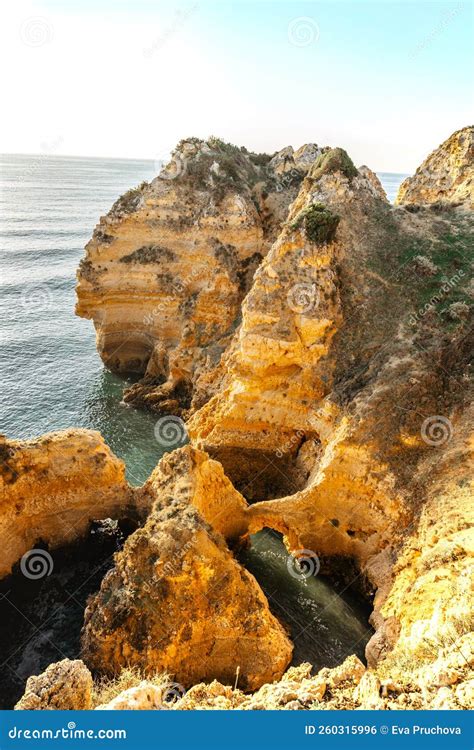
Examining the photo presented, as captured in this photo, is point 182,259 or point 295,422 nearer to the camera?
point 295,422

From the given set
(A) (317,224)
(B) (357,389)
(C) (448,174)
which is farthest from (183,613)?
(C) (448,174)

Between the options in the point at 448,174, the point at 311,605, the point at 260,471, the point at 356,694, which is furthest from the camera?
the point at 448,174

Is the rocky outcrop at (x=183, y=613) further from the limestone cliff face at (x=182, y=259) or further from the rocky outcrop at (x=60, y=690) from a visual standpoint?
the limestone cliff face at (x=182, y=259)

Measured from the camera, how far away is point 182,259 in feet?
115

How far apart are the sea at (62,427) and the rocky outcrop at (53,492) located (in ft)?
3.11

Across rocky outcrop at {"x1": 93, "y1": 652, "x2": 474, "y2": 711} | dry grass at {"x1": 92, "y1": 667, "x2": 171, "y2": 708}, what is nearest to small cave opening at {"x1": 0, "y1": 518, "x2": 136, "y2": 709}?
dry grass at {"x1": 92, "y1": 667, "x2": 171, "y2": 708}

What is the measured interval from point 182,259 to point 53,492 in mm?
20293

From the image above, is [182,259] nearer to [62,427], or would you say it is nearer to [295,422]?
[62,427]

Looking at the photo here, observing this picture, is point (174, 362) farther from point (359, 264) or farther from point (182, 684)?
point (182, 684)

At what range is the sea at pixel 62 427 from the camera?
58.0 ft

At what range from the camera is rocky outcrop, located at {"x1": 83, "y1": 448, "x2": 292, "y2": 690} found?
48.7 ft

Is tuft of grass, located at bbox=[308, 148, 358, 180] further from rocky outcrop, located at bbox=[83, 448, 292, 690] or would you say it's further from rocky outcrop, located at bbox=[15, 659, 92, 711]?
rocky outcrop, located at bbox=[15, 659, 92, 711]

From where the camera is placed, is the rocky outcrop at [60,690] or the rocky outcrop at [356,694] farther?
the rocky outcrop at [60,690]

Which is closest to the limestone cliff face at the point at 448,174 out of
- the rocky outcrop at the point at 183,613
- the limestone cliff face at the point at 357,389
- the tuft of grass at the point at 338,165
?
the limestone cliff face at the point at 357,389
